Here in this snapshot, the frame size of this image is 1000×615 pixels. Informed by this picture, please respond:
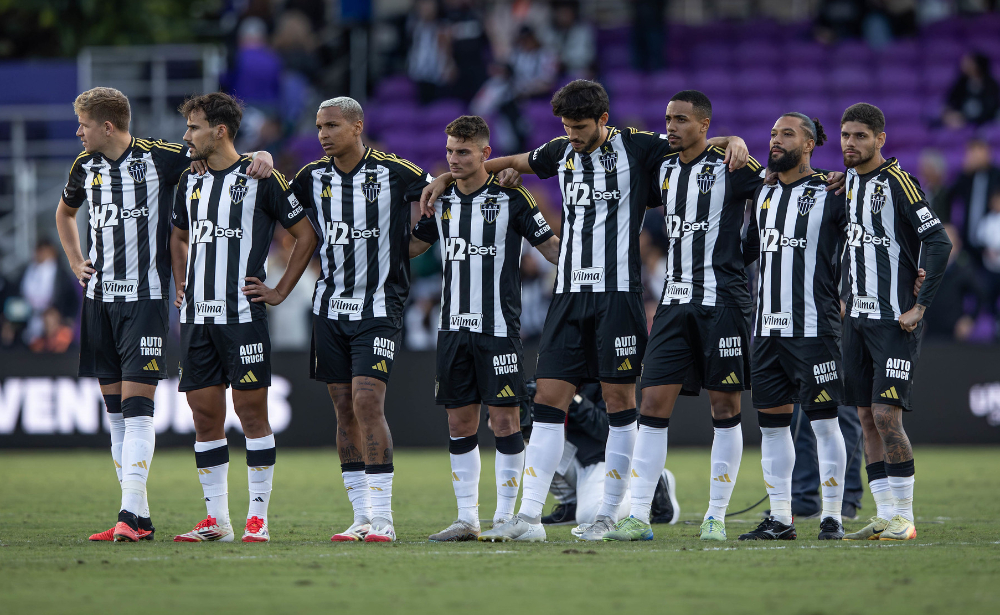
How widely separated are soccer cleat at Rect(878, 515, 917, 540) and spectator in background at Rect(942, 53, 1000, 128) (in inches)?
494

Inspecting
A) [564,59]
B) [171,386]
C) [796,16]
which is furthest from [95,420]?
[796,16]

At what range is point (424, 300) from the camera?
15984 millimetres

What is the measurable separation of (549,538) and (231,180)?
3017mm

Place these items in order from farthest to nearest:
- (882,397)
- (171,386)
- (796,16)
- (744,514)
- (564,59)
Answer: (796,16) < (564,59) < (171,386) < (744,514) < (882,397)

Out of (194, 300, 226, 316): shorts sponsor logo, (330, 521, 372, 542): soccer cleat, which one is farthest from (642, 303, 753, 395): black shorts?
(194, 300, 226, 316): shorts sponsor logo

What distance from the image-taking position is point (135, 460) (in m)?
7.33

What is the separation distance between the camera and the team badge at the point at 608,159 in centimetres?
743

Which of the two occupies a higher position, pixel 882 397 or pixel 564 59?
pixel 564 59

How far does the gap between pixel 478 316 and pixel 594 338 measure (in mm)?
730

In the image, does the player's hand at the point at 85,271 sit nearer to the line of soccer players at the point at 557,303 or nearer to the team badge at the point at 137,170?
the line of soccer players at the point at 557,303

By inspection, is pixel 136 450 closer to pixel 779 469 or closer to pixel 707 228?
pixel 707 228

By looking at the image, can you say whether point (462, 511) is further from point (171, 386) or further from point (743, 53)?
point (743, 53)

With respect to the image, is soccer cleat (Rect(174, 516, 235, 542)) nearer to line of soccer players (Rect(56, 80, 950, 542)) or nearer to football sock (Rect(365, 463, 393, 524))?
line of soccer players (Rect(56, 80, 950, 542))

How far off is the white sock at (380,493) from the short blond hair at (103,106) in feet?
9.23
